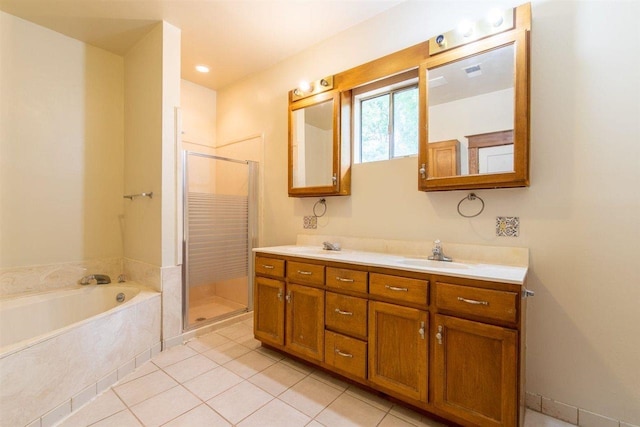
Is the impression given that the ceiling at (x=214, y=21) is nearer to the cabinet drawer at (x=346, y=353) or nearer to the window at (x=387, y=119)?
the window at (x=387, y=119)

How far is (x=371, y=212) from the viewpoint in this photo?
7.54 feet

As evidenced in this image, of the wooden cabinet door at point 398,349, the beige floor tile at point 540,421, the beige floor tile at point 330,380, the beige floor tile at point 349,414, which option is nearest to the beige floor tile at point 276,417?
the beige floor tile at point 349,414

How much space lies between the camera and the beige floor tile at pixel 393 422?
4.96 ft

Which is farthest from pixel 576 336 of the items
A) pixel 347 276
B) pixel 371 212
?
pixel 371 212

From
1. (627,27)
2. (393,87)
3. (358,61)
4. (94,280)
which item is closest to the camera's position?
(627,27)

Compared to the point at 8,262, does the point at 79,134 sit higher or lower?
higher

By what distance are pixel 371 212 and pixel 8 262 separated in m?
3.02

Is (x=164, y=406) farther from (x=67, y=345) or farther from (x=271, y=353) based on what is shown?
(x=271, y=353)

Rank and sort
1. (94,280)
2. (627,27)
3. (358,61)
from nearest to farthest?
(627,27), (358,61), (94,280)

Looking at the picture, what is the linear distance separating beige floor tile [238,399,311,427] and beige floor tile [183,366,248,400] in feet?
1.14

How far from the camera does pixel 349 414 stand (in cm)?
160

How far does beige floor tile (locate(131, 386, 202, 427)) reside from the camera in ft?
5.08

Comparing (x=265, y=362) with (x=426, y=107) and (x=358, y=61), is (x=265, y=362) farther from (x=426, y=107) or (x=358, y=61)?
(x=358, y=61)

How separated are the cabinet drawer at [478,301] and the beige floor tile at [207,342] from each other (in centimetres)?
195
